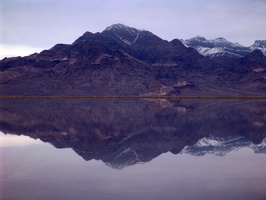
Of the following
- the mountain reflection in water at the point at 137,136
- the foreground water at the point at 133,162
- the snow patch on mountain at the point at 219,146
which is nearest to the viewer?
the foreground water at the point at 133,162

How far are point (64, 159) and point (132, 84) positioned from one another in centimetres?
16662

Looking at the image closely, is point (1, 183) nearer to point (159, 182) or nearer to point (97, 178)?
point (97, 178)

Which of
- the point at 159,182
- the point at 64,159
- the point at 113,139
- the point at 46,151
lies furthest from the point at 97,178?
the point at 113,139

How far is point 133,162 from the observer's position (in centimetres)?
2417

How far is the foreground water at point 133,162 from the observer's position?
55.9 feet

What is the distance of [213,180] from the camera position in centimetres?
1906

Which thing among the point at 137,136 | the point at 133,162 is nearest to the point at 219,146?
the point at 137,136

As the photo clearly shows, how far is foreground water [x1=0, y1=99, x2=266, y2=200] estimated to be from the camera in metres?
17.0

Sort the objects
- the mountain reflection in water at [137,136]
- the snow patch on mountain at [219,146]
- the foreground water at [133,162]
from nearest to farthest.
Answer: the foreground water at [133,162]
the mountain reflection in water at [137,136]
the snow patch on mountain at [219,146]

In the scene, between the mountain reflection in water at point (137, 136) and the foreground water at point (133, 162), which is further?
the mountain reflection in water at point (137, 136)

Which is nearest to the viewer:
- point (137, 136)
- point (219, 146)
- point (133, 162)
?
point (133, 162)

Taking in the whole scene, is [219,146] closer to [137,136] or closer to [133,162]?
[137,136]

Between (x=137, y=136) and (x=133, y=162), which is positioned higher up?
(x=133, y=162)

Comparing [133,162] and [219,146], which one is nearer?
[133,162]
